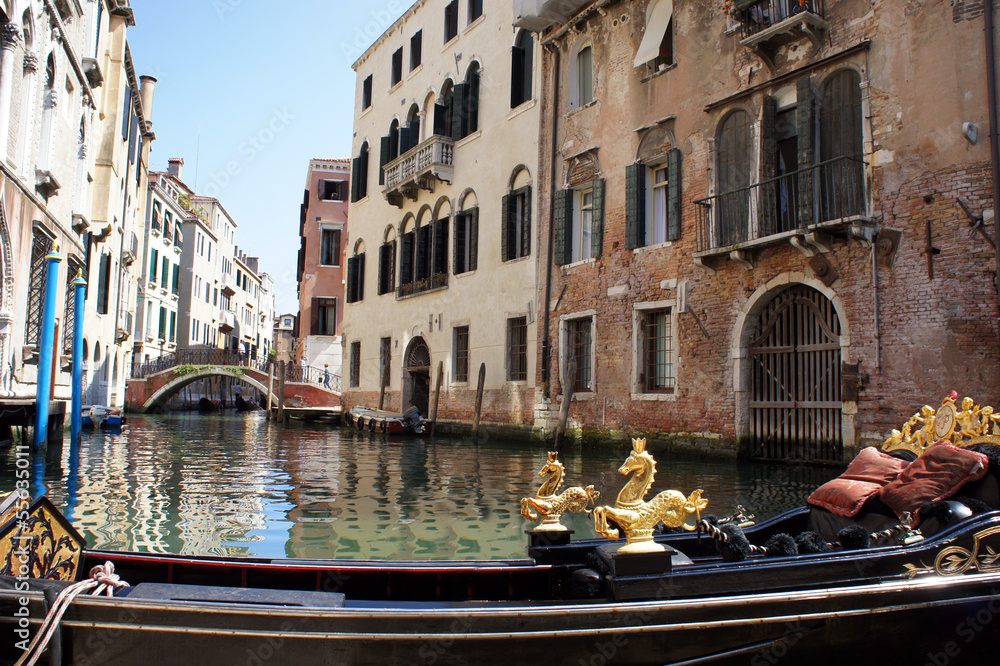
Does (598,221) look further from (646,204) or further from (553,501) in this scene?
(553,501)

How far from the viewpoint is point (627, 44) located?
41.5ft

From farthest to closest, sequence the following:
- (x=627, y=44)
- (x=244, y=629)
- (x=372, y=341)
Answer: (x=372, y=341) → (x=627, y=44) → (x=244, y=629)

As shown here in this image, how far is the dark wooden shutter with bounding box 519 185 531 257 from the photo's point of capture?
14727 mm

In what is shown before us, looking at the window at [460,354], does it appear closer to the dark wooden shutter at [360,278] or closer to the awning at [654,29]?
the dark wooden shutter at [360,278]

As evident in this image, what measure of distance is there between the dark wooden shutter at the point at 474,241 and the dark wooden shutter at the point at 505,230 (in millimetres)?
1094

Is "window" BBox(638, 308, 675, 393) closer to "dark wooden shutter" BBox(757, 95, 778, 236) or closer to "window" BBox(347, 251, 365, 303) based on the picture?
"dark wooden shutter" BBox(757, 95, 778, 236)

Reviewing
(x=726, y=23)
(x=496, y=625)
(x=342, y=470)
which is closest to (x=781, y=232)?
(x=726, y=23)

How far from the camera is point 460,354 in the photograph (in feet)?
55.9

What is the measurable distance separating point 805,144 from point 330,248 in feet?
74.7

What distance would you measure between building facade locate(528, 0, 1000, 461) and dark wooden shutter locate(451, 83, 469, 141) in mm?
3149

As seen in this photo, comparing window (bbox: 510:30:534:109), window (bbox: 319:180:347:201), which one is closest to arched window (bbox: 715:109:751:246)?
window (bbox: 510:30:534:109)

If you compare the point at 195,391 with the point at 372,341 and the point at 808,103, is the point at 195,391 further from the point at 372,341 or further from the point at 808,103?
the point at 808,103

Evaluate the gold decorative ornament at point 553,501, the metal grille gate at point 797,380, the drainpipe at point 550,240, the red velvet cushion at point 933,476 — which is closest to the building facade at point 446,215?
the drainpipe at point 550,240

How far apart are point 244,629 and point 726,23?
1066cm
